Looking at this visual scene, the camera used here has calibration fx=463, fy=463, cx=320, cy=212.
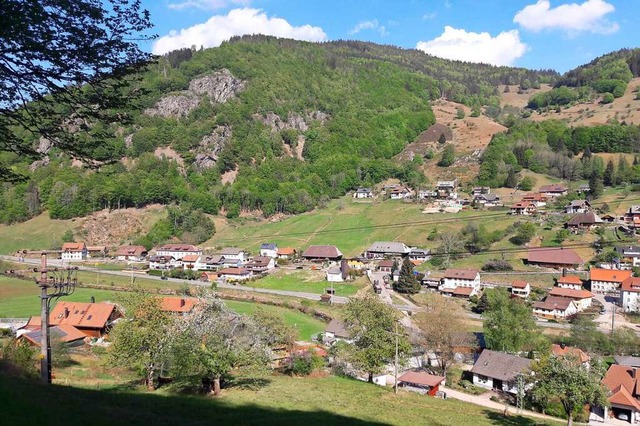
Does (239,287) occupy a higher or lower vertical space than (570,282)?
lower

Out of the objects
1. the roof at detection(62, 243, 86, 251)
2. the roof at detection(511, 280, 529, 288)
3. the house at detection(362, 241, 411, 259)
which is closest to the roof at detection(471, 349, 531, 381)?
the roof at detection(511, 280, 529, 288)

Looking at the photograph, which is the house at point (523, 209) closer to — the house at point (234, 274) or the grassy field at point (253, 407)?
the house at point (234, 274)

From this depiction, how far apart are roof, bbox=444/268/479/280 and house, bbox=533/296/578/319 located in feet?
29.4

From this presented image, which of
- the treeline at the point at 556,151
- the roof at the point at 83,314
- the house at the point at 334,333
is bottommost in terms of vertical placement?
the house at the point at 334,333

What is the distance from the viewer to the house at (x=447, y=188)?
100 meters

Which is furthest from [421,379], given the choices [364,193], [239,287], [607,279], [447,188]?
[364,193]

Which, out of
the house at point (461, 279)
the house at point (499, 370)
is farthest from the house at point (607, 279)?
the house at point (499, 370)

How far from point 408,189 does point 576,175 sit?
36.1m

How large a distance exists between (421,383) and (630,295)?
113 feet

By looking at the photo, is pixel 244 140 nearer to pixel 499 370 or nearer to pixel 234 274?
pixel 234 274

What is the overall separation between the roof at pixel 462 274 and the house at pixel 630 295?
1572cm

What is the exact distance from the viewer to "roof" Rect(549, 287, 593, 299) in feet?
168

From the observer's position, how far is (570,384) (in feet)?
81.3

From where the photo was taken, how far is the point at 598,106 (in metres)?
155
